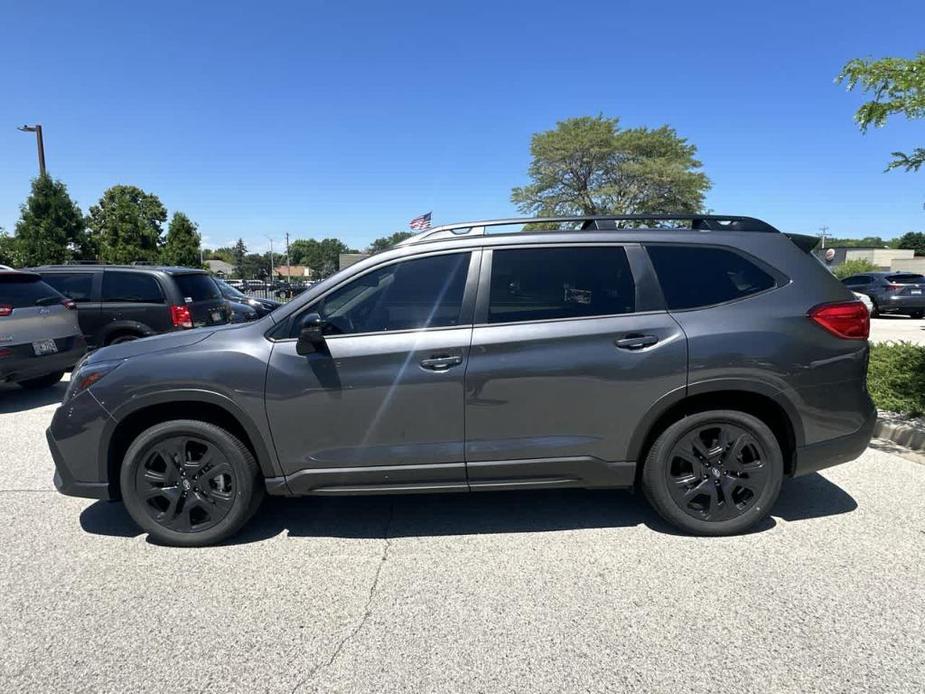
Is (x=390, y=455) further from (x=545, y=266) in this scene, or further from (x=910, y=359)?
(x=910, y=359)

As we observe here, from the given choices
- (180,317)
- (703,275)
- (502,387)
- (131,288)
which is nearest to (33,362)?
(180,317)

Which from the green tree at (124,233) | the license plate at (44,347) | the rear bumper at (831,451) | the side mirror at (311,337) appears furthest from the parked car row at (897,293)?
the green tree at (124,233)

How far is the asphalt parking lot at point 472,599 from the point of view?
7.36ft

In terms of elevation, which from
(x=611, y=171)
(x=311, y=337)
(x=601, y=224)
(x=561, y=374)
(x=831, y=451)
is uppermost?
(x=611, y=171)

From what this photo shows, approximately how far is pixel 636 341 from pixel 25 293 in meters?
7.31

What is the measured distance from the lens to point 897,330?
14.3m

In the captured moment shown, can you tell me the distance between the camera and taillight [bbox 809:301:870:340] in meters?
3.21

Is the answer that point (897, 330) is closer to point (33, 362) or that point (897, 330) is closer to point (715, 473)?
point (715, 473)

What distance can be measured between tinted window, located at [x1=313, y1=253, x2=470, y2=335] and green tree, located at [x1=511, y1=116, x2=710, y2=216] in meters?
34.8

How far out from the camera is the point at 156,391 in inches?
122

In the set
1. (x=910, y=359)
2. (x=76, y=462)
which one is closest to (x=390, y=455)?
(x=76, y=462)

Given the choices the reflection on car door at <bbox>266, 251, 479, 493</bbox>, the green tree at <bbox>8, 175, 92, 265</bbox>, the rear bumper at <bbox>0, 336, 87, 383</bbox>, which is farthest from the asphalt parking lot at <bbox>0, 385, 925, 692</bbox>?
the green tree at <bbox>8, 175, 92, 265</bbox>

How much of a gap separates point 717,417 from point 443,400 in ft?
5.35

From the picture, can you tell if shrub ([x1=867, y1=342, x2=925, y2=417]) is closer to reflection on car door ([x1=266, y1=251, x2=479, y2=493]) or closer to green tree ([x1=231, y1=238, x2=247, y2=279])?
reflection on car door ([x1=266, y1=251, x2=479, y2=493])
